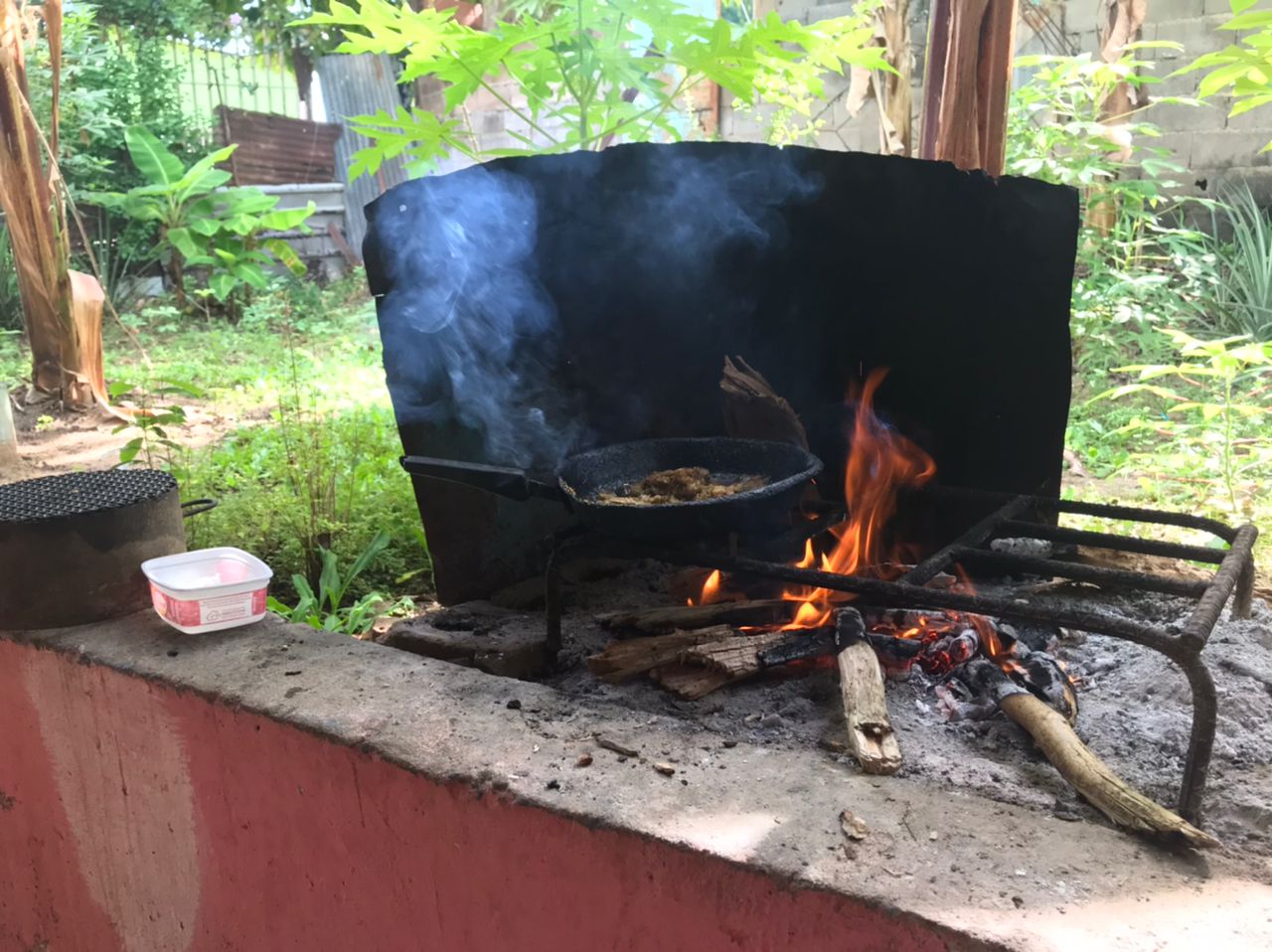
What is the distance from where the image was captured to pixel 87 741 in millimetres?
2047

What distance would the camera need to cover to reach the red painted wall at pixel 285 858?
51.3 inches

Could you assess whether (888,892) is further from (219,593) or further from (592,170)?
(592,170)

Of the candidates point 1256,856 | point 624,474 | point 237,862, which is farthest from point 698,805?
point 624,474

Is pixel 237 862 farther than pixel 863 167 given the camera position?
No

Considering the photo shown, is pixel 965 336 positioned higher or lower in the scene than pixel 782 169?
lower

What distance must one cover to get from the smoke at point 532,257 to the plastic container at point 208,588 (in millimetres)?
649

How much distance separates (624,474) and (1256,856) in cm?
155

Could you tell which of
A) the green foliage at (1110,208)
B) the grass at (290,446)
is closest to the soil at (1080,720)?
the grass at (290,446)

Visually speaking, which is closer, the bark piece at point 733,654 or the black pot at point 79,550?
the bark piece at point 733,654

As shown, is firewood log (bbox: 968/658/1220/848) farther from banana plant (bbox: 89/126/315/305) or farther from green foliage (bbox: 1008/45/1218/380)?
banana plant (bbox: 89/126/315/305)

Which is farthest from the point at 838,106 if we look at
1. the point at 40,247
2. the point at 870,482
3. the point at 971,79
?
the point at 40,247

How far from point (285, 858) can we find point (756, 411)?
1.53m

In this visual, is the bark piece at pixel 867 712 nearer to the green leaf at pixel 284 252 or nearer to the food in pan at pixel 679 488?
the food in pan at pixel 679 488

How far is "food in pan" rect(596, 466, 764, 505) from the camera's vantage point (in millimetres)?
2162
